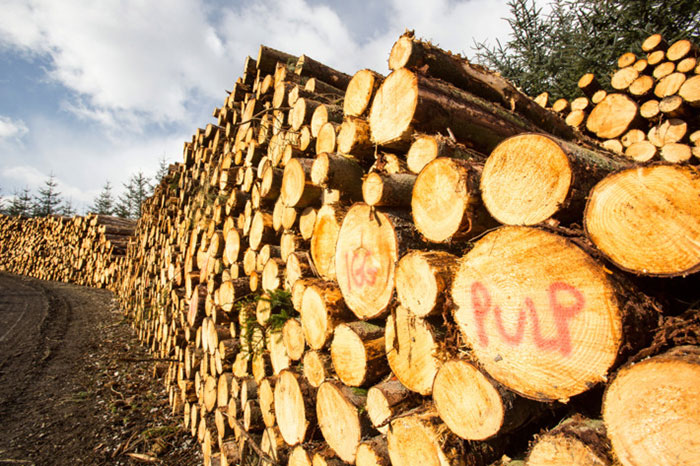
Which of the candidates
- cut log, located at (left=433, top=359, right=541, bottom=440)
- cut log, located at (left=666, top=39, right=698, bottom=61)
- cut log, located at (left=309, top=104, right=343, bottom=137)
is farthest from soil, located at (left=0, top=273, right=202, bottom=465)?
cut log, located at (left=666, top=39, right=698, bottom=61)

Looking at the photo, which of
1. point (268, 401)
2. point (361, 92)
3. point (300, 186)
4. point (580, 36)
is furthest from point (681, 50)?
point (268, 401)

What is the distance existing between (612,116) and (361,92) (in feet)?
11.3

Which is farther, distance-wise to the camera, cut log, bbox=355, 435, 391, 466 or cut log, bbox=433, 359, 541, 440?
cut log, bbox=355, 435, 391, 466

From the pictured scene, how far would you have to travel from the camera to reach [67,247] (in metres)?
12.0

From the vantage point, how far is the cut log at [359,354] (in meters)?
1.70

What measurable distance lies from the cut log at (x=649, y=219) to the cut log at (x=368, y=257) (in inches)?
30.5

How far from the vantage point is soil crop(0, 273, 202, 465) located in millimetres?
3246

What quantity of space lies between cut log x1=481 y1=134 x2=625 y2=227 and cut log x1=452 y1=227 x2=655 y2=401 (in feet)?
0.23

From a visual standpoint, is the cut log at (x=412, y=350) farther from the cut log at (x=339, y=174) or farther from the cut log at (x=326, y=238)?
the cut log at (x=339, y=174)

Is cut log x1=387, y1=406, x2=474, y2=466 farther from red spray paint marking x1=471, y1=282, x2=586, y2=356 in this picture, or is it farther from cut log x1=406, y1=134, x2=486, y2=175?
cut log x1=406, y1=134, x2=486, y2=175

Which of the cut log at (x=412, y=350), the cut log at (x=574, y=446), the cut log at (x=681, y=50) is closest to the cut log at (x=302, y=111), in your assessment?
the cut log at (x=412, y=350)

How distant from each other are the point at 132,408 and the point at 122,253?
265 inches

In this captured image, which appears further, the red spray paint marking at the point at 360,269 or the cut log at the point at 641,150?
the cut log at the point at 641,150

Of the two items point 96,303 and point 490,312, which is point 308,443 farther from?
point 96,303
